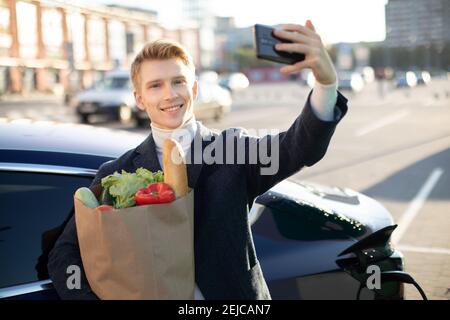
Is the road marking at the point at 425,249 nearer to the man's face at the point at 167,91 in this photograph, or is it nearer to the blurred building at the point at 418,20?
the man's face at the point at 167,91

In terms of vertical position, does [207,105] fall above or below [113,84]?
below

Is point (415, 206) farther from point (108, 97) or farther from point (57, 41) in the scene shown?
point (57, 41)

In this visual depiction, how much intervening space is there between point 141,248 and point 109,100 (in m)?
17.5

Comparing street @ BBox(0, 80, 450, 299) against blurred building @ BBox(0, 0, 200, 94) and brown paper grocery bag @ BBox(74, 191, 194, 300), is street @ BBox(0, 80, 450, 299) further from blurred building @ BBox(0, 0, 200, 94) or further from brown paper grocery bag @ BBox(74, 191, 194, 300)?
blurred building @ BBox(0, 0, 200, 94)

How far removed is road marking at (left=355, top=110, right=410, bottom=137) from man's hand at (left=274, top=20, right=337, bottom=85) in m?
14.2

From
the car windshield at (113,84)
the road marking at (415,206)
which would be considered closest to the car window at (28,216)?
the road marking at (415,206)

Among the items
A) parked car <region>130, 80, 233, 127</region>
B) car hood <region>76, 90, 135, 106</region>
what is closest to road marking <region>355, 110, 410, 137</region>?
parked car <region>130, 80, 233, 127</region>

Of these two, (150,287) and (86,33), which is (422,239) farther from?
(86,33)

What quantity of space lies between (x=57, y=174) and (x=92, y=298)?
0.66 meters

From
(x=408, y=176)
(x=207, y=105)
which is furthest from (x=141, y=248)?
(x=207, y=105)

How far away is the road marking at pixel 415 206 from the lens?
19.2ft

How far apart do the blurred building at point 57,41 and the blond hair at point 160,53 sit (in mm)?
24401

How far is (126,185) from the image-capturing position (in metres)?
1.56

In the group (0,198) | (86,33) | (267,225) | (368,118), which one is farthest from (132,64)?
(86,33)
